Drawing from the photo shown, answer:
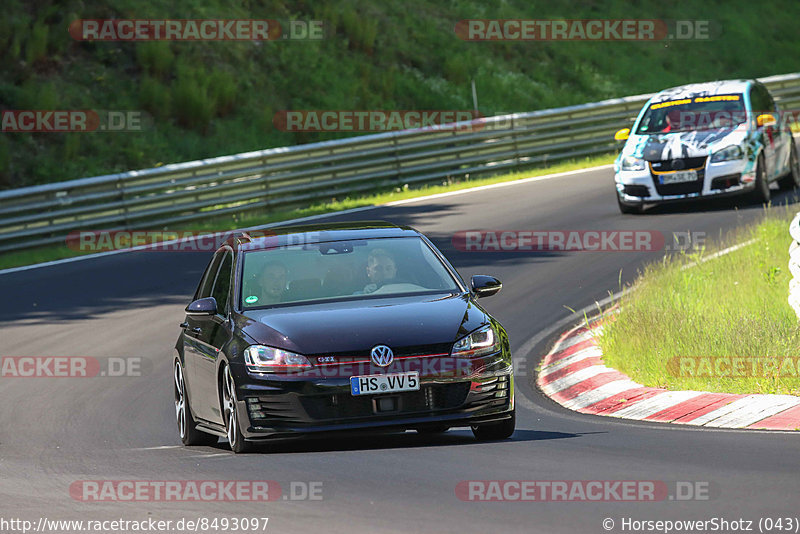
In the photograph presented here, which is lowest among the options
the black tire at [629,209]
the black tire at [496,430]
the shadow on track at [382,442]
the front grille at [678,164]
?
the shadow on track at [382,442]

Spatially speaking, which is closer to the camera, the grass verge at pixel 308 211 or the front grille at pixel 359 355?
the front grille at pixel 359 355

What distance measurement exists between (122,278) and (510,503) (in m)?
12.4

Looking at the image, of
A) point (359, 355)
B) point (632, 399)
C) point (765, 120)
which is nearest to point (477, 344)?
point (359, 355)

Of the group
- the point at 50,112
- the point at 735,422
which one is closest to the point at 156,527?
the point at 735,422

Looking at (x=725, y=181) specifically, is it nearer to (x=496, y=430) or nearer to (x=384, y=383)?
(x=496, y=430)

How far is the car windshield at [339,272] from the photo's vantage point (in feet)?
30.8

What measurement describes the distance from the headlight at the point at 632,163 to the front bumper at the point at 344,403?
12.1 meters

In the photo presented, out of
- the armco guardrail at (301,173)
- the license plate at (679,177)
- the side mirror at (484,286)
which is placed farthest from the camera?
the armco guardrail at (301,173)

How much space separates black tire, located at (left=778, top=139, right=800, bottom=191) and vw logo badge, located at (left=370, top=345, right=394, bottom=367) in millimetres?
14839

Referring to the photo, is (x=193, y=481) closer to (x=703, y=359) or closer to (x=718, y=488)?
(x=718, y=488)

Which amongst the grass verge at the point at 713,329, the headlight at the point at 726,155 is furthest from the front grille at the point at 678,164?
the grass verge at the point at 713,329

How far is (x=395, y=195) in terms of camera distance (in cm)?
2459

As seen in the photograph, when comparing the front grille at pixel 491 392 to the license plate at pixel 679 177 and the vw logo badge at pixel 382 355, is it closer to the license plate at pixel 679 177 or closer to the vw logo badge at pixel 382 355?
the vw logo badge at pixel 382 355

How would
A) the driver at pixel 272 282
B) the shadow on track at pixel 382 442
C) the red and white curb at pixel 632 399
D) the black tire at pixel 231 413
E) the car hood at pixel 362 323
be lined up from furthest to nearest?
1. the driver at pixel 272 282
2. the red and white curb at pixel 632 399
3. the shadow on track at pixel 382 442
4. the black tire at pixel 231 413
5. the car hood at pixel 362 323
